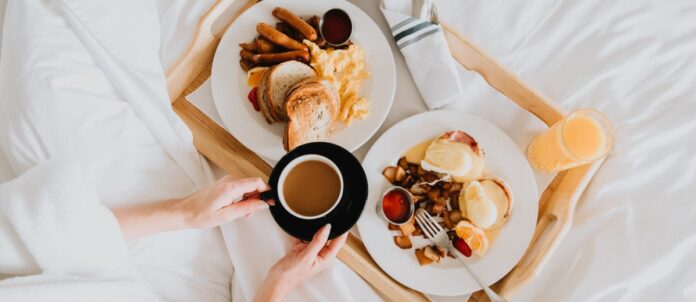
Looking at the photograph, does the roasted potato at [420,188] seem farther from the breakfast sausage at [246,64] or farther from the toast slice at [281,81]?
the breakfast sausage at [246,64]

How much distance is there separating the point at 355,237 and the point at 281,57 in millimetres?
477

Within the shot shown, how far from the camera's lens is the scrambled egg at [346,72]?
1164 millimetres

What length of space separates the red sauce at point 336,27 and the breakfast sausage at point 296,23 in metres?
0.03


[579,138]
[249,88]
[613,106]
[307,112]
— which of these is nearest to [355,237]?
[307,112]

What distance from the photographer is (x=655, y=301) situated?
3.79ft

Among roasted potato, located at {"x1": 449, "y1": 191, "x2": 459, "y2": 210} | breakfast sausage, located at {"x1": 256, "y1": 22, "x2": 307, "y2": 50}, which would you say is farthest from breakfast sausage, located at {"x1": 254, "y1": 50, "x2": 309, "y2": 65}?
roasted potato, located at {"x1": 449, "y1": 191, "x2": 459, "y2": 210}

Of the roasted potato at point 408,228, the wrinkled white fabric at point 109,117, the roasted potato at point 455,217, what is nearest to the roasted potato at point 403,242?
the roasted potato at point 408,228

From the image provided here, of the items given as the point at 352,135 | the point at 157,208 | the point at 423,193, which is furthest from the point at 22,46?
the point at 423,193

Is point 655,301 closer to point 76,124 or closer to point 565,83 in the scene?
point 565,83

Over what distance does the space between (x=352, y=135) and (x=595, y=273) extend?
26.2 inches

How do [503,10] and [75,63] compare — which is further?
[503,10]

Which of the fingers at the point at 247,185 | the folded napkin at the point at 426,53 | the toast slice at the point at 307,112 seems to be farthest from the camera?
the folded napkin at the point at 426,53

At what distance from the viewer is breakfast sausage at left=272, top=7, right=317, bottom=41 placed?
3.85ft

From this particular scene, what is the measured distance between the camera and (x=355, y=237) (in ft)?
3.82
